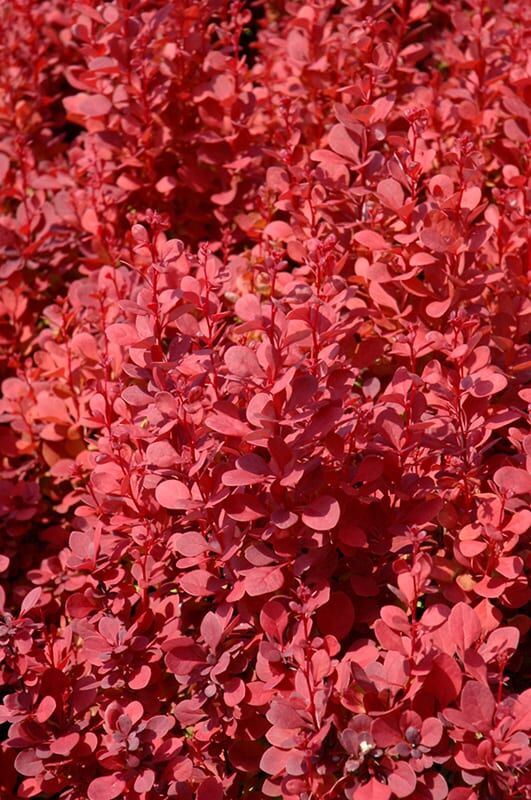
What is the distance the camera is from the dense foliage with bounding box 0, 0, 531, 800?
1644 mm

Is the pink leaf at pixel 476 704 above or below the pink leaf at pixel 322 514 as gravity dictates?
below

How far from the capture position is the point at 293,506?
1777 mm

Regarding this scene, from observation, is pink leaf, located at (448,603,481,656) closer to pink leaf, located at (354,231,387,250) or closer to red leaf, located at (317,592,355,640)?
red leaf, located at (317,592,355,640)

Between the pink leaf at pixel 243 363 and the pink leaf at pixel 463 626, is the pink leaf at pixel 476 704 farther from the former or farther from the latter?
the pink leaf at pixel 243 363

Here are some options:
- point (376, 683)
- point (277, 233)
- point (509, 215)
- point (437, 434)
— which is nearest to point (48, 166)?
point (277, 233)

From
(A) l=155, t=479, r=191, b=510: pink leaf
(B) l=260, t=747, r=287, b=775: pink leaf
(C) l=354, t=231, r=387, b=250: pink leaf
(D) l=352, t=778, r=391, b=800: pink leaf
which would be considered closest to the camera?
(D) l=352, t=778, r=391, b=800: pink leaf

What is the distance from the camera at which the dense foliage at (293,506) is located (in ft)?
5.39

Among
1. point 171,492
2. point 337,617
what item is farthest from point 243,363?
point 337,617

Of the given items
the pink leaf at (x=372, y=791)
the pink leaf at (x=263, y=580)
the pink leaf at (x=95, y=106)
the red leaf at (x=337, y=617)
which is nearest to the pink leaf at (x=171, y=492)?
the pink leaf at (x=263, y=580)

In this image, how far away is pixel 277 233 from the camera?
231cm

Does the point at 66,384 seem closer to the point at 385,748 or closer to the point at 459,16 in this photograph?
the point at 385,748

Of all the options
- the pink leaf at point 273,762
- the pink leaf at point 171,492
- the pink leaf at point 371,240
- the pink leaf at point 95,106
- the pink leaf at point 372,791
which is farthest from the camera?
the pink leaf at point 95,106

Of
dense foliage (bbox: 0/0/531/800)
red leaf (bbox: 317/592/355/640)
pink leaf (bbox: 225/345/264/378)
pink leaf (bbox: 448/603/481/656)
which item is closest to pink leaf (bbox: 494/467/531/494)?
dense foliage (bbox: 0/0/531/800)

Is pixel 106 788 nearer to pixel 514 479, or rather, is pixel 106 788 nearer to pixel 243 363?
pixel 243 363
